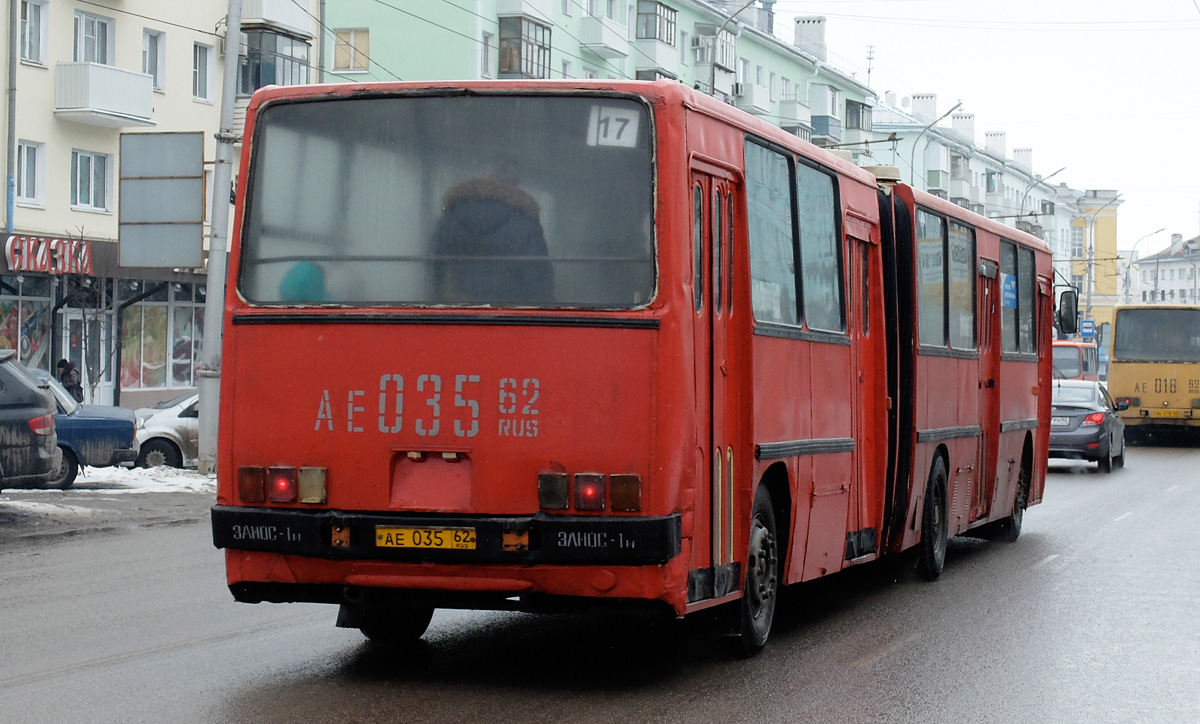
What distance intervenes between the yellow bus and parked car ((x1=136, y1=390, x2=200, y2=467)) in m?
21.2

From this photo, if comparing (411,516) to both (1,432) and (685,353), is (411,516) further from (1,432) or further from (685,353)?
(1,432)

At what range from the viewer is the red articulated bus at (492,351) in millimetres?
7637

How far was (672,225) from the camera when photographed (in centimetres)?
777

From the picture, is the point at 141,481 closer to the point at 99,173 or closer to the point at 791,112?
the point at 99,173

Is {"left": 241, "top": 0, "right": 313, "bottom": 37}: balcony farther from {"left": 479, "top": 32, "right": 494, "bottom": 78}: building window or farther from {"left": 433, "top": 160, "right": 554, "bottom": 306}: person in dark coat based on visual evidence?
{"left": 433, "top": 160, "right": 554, "bottom": 306}: person in dark coat

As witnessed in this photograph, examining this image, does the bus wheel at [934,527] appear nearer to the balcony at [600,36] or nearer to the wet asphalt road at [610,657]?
the wet asphalt road at [610,657]

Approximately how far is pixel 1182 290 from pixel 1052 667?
184000mm

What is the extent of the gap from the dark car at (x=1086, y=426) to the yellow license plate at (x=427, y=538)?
74.6 feet

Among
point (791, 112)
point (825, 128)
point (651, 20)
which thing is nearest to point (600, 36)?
point (651, 20)

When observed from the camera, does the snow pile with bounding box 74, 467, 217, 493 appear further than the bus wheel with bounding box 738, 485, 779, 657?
Yes

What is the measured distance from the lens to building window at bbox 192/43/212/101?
41656 millimetres

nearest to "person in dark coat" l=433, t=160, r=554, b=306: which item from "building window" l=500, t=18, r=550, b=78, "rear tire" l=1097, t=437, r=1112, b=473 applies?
"rear tire" l=1097, t=437, r=1112, b=473

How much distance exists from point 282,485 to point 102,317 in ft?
104

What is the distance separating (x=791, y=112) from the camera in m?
76.8
